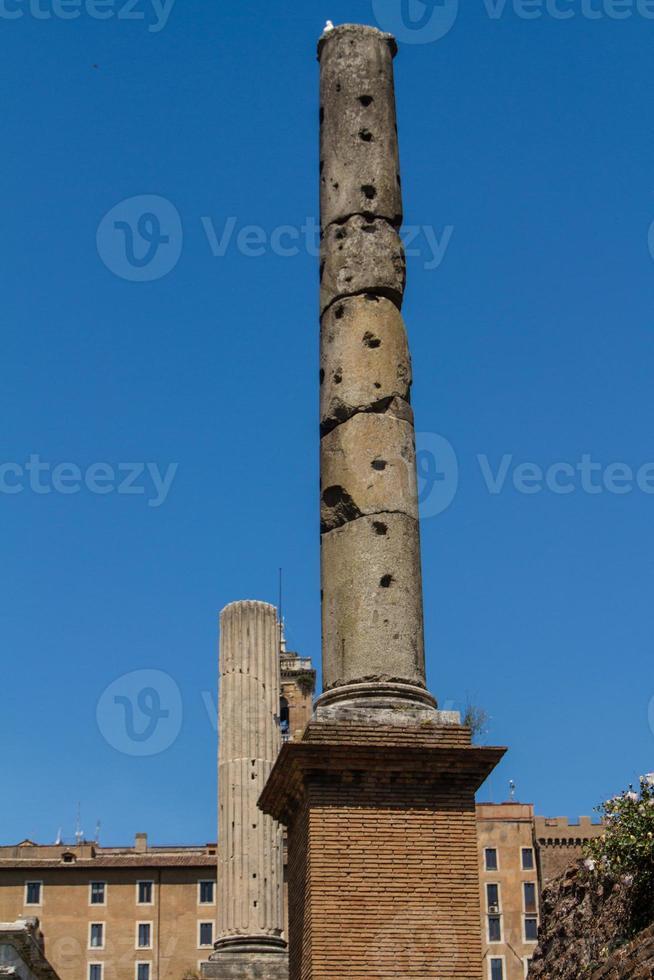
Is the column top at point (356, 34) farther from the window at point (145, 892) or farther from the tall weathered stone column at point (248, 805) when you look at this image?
the window at point (145, 892)

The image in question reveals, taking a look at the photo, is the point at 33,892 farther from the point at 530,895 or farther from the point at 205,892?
the point at 530,895

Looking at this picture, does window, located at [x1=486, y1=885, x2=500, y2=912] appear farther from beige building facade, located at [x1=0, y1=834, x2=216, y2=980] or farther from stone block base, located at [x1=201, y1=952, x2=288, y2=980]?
stone block base, located at [x1=201, y1=952, x2=288, y2=980]

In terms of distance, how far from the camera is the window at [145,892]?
209ft

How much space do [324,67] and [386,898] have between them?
7726mm

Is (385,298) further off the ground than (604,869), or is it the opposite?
(385,298)

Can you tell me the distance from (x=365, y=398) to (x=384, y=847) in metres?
3.79

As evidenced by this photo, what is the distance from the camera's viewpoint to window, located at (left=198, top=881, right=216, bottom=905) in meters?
63.3

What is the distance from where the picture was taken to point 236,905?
72.7 feet

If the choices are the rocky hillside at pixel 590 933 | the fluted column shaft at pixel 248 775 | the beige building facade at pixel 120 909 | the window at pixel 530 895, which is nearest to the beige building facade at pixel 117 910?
the beige building facade at pixel 120 909

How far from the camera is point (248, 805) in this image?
22.5 m

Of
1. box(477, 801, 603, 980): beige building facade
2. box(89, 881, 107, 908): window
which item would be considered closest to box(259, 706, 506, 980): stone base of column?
box(89, 881, 107, 908): window

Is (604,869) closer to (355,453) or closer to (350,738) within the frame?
(350,738)

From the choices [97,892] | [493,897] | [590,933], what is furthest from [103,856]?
[590,933]

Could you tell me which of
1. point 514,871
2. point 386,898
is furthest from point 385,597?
point 514,871
